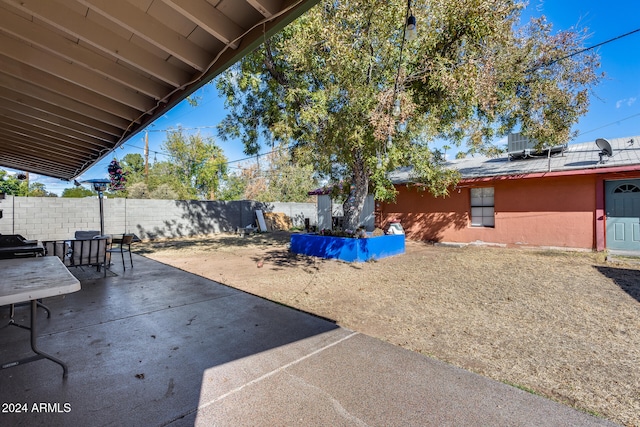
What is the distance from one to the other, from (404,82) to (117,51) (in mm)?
5936

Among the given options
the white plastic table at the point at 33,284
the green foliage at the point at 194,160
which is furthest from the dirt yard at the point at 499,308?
the green foliage at the point at 194,160

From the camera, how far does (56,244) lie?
5422mm

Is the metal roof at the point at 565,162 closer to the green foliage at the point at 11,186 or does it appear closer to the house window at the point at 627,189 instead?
the house window at the point at 627,189

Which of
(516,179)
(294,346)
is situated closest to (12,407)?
(294,346)

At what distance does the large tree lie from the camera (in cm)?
618

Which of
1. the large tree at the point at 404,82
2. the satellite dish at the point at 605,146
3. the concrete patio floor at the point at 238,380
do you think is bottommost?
the concrete patio floor at the point at 238,380

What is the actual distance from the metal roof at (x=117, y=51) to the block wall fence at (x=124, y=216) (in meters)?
8.40

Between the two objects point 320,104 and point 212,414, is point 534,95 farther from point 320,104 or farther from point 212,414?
Answer: point 212,414

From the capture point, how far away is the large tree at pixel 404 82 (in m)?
6.18

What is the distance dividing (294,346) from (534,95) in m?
9.95

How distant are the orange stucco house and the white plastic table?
33.7 ft

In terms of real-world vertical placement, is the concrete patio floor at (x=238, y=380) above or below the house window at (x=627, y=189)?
below

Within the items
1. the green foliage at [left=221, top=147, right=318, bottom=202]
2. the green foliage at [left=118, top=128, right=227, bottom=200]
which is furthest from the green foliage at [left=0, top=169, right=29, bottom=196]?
the green foliage at [left=221, top=147, right=318, bottom=202]

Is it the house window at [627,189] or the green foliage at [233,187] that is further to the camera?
the green foliage at [233,187]
